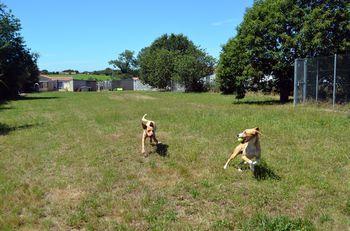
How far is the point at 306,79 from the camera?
20.9 metres

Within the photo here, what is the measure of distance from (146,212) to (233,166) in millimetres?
2558

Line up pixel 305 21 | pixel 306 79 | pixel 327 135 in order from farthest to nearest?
pixel 305 21
pixel 306 79
pixel 327 135

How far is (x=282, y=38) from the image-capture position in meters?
23.5

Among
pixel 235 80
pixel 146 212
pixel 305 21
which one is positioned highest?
pixel 305 21

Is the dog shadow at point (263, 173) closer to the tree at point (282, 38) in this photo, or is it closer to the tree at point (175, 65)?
the tree at point (282, 38)

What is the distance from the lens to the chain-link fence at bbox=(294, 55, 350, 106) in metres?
18.0

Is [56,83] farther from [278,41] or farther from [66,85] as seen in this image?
[278,41]

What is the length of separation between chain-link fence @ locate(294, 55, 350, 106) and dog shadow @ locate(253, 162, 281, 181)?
11.3m

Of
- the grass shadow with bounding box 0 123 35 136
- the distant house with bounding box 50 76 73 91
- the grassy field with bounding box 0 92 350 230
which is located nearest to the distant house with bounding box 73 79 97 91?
the distant house with bounding box 50 76 73 91

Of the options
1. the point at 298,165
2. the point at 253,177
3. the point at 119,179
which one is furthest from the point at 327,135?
the point at 119,179

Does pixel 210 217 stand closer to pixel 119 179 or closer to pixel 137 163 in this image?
pixel 119 179

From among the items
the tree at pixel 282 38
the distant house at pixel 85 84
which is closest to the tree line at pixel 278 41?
the tree at pixel 282 38

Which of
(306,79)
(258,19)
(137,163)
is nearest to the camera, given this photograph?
(137,163)

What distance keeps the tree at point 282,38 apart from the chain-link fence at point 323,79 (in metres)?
2.19
